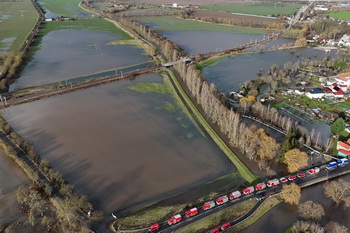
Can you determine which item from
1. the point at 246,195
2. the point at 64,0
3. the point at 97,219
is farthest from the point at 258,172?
the point at 64,0

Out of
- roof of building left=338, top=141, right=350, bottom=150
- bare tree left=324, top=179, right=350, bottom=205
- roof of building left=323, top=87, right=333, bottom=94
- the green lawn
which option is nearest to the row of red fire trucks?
bare tree left=324, top=179, right=350, bottom=205

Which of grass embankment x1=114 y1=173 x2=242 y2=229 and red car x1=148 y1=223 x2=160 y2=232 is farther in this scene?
grass embankment x1=114 y1=173 x2=242 y2=229

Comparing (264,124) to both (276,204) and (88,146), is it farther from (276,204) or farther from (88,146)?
(88,146)

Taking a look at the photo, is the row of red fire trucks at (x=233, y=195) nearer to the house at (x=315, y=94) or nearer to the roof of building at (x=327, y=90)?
the house at (x=315, y=94)

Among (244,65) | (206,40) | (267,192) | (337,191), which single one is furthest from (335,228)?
(206,40)

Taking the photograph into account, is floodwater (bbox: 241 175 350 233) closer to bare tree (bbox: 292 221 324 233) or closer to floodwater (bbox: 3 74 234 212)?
bare tree (bbox: 292 221 324 233)

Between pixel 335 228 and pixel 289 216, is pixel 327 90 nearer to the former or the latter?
pixel 289 216

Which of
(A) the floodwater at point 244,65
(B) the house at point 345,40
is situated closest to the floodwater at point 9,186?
(A) the floodwater at point 244,65
